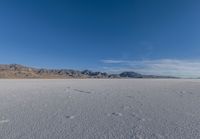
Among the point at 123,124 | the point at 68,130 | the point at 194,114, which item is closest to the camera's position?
the point at 68,130

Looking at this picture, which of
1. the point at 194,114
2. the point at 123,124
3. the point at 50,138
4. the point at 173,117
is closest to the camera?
the point at 50,138

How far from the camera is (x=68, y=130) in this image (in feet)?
10.9

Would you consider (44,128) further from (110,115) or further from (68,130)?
(110,115)

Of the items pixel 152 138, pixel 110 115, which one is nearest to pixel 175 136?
pixel 152 138

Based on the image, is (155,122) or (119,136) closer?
(119,136)

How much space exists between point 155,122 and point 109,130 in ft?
3.57

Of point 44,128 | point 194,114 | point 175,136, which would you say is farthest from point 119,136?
point 194,114

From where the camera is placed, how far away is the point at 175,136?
3029mm

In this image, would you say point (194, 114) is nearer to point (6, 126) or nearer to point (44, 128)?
point (44, 128)

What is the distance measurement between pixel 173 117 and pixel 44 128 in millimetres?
2811

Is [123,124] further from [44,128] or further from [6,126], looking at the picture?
[6,126]

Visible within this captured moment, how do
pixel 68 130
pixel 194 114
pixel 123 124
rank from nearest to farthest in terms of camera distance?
pixel 68 130
pixel 123 124
pixel 194 114

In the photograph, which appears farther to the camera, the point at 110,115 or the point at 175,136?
the point at 110,115

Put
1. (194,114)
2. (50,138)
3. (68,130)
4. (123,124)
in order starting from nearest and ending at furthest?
(50,138) < (68,130) < (123,124) < (194,114)
